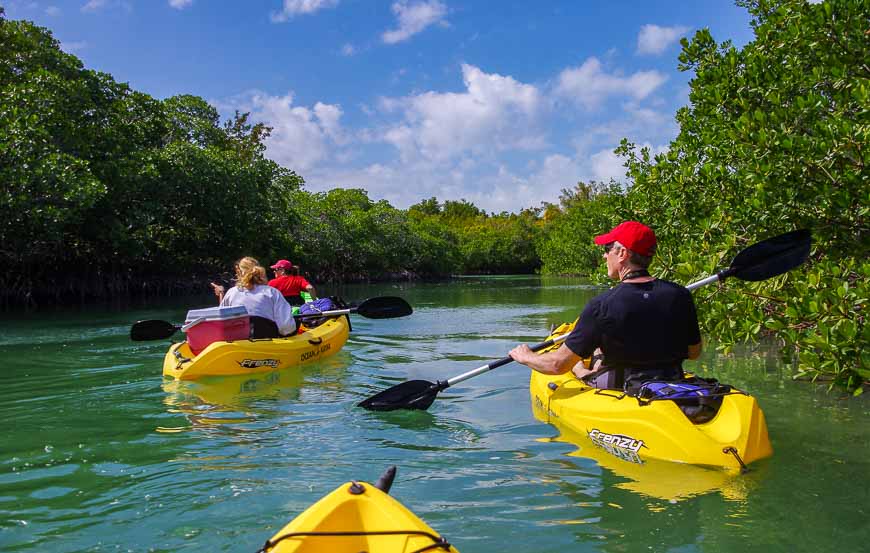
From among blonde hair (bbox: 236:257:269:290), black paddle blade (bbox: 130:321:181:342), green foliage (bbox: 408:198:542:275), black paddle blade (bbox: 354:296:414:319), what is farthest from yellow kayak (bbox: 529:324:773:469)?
green foliage (bbox: 408:198:542:275)

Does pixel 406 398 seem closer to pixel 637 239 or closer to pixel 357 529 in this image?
pixel 637 239

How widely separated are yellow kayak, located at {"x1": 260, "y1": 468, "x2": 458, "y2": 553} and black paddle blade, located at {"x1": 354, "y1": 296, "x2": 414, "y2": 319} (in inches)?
281

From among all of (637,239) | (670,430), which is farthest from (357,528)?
(637,239)

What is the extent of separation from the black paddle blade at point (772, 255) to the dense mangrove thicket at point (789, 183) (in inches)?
8.6

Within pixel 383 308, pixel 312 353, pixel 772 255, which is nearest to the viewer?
pixel 772 255

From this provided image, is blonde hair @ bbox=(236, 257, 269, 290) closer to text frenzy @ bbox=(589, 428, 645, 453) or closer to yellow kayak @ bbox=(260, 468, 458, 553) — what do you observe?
text frenzy @ bbox=(589, 428, 645, 453)

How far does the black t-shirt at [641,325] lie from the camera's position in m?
4.21

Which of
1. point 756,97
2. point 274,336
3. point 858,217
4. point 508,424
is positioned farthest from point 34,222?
point 858,217

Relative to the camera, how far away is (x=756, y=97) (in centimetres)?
779

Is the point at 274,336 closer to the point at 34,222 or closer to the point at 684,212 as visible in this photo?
the point at 684,212

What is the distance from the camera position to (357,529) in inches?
95.3

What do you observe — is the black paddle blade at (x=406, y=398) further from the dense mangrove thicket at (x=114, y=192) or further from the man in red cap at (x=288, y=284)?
the dense mangrove thicket at (x=114, y=192)

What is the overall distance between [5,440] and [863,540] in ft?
19.0

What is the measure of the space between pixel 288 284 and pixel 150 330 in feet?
9.91
